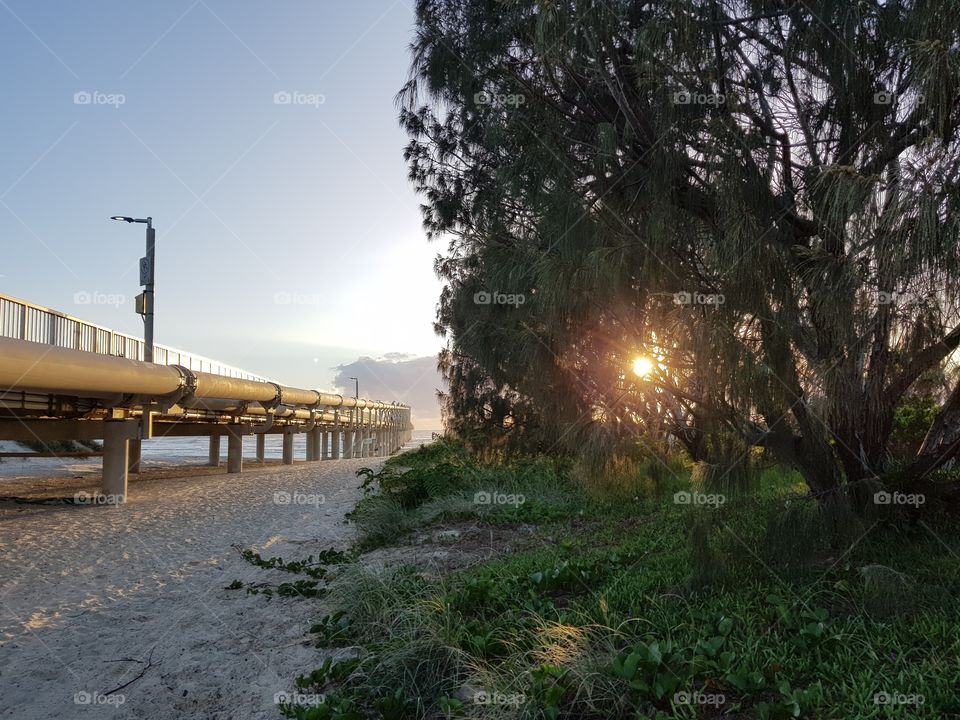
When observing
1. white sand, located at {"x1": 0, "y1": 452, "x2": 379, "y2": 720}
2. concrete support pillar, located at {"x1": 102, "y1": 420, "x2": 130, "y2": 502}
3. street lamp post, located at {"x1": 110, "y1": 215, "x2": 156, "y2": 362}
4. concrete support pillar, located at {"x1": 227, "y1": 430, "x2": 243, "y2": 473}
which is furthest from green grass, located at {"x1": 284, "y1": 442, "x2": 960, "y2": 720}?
concrete support pillar, located at {"x1": 227, "y1": 430, "x2": 243, "y2": 473}

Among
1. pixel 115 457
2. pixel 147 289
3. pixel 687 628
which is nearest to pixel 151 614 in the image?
pixel 687 628

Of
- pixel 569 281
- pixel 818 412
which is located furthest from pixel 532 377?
pixel 818 412

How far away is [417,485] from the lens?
35.8 feet

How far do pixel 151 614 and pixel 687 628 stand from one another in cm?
421

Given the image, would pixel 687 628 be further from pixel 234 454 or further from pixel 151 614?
pixel 234 454

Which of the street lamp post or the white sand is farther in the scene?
the street lamp post

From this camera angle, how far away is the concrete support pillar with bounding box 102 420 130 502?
12.6 metres

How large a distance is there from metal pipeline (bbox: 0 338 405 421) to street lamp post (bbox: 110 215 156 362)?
1.61 m

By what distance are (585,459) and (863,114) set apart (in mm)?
3539

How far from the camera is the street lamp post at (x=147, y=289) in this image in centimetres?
1565

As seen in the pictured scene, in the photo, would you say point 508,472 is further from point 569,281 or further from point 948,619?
Answer: point 948,619

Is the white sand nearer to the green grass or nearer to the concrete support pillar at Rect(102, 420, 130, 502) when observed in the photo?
the green grass

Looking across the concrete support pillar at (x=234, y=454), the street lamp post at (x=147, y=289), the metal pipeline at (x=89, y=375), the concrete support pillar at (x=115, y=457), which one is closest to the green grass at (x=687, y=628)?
the metal pipeline at (x=89, y=375)

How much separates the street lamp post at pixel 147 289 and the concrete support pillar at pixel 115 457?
3139 millimetres
